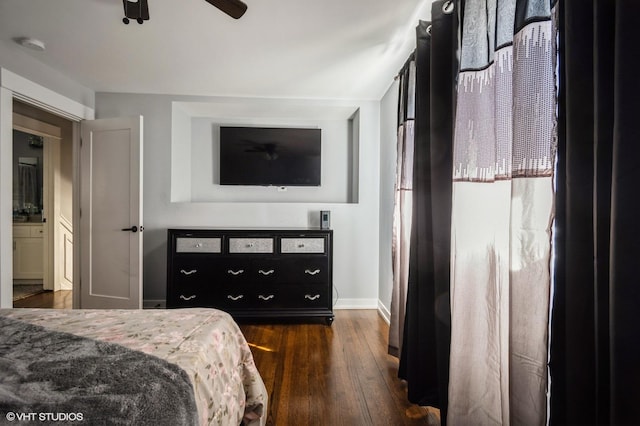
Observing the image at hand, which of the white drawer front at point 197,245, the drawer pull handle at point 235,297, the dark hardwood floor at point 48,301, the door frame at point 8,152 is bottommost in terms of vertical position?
the dark hardwood floor at point 48,301

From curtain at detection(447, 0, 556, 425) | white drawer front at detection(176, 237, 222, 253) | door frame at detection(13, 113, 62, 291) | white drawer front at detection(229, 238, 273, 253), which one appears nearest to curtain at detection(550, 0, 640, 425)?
curtain at detection(447, 0, 556, 425)

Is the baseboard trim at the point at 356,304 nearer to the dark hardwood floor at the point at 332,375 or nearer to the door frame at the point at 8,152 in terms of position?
the dark hardwood floor at the point at 332,375

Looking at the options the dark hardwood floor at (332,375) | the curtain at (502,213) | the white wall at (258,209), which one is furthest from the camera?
the white wall at (258,209)

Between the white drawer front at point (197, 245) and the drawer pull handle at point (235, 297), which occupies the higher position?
the white drawer front at point (197, 245)

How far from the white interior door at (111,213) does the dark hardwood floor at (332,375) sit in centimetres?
138

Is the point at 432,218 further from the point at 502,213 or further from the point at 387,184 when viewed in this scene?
the point at 387,184

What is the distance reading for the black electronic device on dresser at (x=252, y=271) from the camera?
2908 mm

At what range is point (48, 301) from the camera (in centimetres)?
366

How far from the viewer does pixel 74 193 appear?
10.3ft

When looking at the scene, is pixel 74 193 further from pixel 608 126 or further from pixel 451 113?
pixel 608 126

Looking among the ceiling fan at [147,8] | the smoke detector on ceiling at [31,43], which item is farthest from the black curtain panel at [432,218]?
the smoke detector on ceiling at [31,43]

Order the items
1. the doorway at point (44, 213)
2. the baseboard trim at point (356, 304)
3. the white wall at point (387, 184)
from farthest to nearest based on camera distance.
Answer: the doorway at point (44, 213) < the baseboard trim at point (356, 304) < the white wall at point (387, 184)

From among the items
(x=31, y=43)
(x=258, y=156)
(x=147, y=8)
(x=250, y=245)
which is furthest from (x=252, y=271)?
(x=31, y=43)

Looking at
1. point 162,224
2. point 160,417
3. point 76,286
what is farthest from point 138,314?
point 76,286
